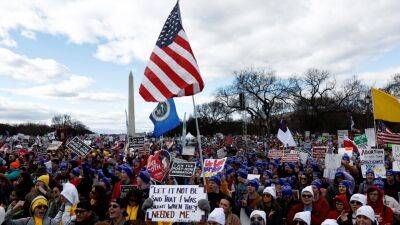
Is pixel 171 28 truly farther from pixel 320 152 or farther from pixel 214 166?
pixel 320 152

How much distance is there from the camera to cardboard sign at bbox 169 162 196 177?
914 cm

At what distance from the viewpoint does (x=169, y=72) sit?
725 cm

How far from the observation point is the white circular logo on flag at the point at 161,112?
9734 mm

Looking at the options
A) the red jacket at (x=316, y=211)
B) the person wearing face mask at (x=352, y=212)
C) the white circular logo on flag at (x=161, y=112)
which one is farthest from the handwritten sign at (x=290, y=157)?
the person wearing face mask at (x=352, y=212)

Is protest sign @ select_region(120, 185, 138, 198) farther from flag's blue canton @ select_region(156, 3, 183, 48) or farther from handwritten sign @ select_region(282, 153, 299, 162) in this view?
handwritten sign @ select_region(282, 153, 299, 162)

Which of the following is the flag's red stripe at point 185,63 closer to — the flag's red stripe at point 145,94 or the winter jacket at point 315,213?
the flag's red stripe at point 145,94

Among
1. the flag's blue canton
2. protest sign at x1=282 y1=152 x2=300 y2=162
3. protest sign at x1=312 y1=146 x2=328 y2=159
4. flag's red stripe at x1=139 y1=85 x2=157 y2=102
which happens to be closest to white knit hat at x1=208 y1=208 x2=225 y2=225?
flag's red stripe at x1=139 y1=85 x2=157 y2=102

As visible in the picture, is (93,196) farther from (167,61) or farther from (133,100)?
(133,100)

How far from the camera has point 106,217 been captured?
267 inches

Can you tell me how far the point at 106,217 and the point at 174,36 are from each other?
3067 mm

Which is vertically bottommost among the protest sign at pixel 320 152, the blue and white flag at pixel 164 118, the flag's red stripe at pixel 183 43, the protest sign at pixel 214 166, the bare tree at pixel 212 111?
the protest sign at pixel 214 166

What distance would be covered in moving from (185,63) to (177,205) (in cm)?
222

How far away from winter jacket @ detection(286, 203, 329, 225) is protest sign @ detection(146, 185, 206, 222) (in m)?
1.61

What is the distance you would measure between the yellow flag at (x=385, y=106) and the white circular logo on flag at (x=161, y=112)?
20.0 feet
